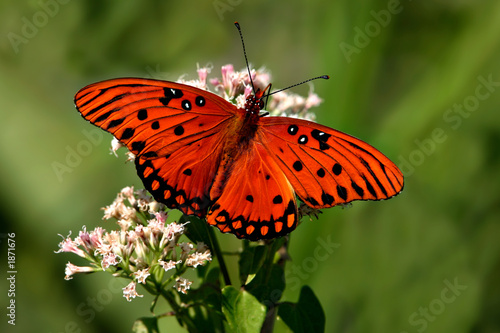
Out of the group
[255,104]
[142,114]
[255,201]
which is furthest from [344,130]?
[142,114]

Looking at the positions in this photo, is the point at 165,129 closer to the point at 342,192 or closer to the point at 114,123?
the point at 114,123

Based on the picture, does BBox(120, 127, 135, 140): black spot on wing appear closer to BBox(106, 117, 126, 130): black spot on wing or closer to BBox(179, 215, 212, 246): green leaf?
BBox(106, 117, 126, 130): black spot on wing

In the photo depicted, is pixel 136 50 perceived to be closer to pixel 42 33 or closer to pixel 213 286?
pixel 42 33

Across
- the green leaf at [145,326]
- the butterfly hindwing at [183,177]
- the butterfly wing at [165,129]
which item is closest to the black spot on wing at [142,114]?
the butterfly wing at [165,129]

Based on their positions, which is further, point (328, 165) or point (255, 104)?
point (255, 104)

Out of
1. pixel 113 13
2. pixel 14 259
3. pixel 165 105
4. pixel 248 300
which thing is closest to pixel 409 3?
pixel 113 13

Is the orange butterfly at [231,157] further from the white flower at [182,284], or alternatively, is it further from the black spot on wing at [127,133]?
the white flower at [182,284]

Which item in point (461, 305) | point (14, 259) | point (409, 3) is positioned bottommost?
point (461, 305)
